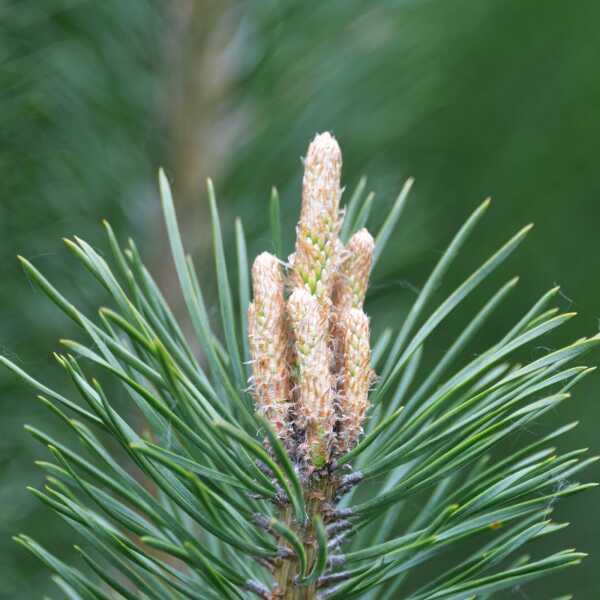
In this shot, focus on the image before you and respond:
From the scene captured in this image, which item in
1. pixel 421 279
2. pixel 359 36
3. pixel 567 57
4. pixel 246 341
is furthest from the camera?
pixel 567 57

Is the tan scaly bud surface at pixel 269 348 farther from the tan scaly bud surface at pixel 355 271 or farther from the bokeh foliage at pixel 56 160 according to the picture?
the bokeh foliage at pixel 56 160

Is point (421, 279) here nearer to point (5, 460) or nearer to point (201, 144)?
point (201, 144)

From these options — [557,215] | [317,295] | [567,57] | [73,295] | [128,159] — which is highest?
[567,57]

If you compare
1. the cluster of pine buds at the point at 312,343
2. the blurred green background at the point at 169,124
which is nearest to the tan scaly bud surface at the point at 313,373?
the cluster of pine buds at the point at 312,343

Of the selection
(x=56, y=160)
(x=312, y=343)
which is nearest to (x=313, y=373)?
(x=312, y=343)

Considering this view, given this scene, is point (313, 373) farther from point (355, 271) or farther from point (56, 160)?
point (56, 160)

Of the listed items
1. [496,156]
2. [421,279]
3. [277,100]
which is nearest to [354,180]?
[277,100]

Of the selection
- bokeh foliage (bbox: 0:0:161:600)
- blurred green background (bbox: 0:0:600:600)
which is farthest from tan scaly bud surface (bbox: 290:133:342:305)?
bokeh foliage (bbox: 0:0:161:600)
